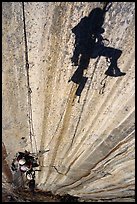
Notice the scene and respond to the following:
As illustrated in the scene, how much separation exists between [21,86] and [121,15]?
42 cm

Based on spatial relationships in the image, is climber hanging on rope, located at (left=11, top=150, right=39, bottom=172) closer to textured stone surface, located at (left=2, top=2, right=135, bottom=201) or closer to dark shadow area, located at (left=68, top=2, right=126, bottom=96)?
textured stone surface, located at (left=2, top=2, right=135, bottom=201)

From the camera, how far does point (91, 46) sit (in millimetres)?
847

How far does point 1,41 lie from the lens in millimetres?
879

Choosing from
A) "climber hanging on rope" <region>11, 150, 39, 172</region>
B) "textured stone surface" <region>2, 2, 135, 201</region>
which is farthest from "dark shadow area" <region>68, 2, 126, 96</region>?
"climber hanging on rope" <region>11, 150, 39, 172</region>

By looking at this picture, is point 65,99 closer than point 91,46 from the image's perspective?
No

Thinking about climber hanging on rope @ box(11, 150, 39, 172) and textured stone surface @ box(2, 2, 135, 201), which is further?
climber hanging on rope @ box(11, 150, 39, 172)

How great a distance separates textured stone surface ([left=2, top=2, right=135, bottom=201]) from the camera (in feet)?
2.69

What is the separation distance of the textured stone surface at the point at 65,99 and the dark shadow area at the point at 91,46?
0.01 m

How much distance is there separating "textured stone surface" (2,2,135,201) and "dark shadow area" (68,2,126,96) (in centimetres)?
1

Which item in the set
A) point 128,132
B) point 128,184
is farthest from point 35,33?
point 128,184

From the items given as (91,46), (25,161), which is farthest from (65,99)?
(25,161)

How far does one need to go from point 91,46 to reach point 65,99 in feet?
0.78

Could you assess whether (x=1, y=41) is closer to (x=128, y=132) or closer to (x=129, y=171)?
(x=128, y=132)

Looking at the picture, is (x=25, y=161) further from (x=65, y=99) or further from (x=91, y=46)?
(x=91, y=46)
